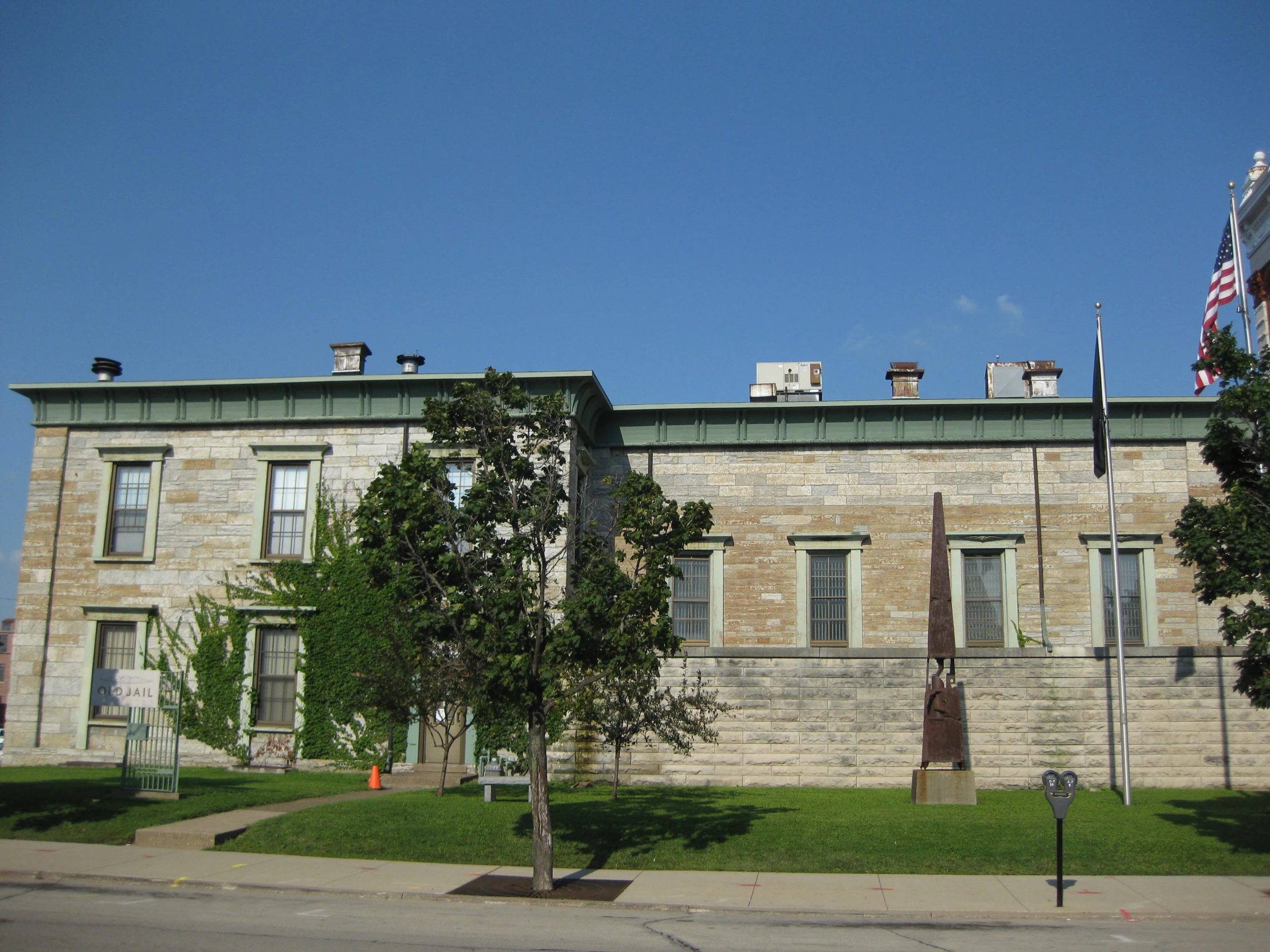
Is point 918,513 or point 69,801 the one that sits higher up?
point 918,513

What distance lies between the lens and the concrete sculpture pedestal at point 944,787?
18312 millimetres

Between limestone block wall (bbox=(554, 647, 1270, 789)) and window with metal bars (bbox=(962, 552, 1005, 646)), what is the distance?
147 inches

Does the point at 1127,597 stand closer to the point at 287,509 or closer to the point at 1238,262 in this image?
the point at 1238,262

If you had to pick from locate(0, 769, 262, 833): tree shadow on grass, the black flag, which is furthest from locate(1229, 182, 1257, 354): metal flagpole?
locate(0, 769, 262, 833): tree shadow on grass

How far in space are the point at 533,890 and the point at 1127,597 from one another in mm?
18651

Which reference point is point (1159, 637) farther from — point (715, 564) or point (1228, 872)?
point (1228, 872)

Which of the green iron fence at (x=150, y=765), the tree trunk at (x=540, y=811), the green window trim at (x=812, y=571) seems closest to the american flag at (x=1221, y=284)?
the green window trim at (x=812, y=571)

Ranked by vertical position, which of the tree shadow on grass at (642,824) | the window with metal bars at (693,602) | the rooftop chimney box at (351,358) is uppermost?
the rooftop chimney box at (351,358)

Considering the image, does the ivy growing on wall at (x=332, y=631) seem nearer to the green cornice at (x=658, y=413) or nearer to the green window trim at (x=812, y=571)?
the green cornice at (x=658, y=413)

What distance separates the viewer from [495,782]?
1784cm

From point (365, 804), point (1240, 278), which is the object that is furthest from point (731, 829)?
point (1240, 278)

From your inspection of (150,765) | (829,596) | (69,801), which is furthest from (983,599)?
(69,801)

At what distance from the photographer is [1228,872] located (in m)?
13.1

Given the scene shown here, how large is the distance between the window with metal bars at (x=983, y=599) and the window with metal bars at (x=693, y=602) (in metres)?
6.23
